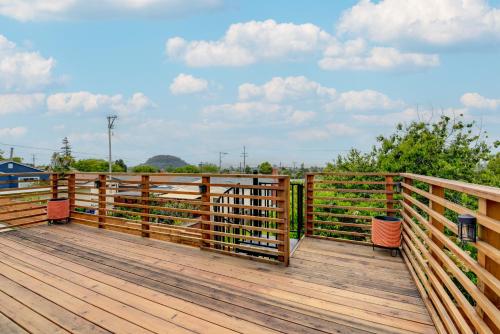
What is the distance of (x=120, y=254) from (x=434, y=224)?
12.2 feet

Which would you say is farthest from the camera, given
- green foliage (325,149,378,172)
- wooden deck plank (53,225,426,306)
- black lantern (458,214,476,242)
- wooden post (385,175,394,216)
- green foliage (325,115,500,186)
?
green foliage (325,149,378,172)

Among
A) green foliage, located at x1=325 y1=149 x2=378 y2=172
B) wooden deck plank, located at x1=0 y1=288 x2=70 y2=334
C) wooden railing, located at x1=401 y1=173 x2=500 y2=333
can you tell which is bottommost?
wooden deck plank, located at x1=0 y1=288 x2=70 y2=334

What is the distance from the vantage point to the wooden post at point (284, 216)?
3.25m

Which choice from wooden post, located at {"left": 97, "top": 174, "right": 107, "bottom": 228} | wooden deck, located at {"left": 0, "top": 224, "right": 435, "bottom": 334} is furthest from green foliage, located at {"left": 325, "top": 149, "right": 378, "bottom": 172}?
wooden post, located at {"left": 97, "top": 174, "right": 107, "bottom": 228}

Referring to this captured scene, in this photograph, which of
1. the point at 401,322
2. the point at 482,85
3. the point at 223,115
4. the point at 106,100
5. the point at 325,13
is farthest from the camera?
the point at 106,100

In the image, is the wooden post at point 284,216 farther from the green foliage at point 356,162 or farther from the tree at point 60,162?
the green foliage at point 356,162

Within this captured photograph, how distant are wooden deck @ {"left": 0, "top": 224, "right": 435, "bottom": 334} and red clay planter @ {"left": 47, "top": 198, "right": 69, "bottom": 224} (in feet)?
4.77

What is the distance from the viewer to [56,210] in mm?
5438

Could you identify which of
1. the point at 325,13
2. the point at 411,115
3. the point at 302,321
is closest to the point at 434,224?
the point at 302,321

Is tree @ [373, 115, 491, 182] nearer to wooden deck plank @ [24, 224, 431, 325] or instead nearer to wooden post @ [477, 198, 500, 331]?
wooden deck plank @ [24, 224, 431, 325]

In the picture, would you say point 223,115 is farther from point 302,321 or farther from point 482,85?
point 302,321

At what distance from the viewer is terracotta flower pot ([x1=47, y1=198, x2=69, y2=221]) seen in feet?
17.8

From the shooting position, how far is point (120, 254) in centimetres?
373

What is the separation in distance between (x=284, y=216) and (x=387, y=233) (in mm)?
1521
